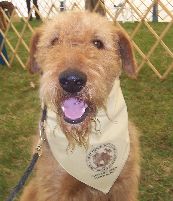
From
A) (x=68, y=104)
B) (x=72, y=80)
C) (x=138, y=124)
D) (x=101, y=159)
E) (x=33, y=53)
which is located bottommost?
(x=138, y=124)

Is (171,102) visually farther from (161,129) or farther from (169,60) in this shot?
(169,60)

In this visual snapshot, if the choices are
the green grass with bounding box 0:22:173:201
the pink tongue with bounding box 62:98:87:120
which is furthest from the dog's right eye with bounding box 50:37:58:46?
the green grass with bounding box 0:22:173:201

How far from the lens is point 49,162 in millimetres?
2592

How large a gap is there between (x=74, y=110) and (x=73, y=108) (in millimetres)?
19

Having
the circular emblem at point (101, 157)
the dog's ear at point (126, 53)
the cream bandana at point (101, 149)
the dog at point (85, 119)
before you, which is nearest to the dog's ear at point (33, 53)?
the dog at point (85, 119)

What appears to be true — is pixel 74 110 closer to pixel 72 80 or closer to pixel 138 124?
pixel 72 80

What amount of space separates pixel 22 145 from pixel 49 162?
1.57m

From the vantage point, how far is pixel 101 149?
105 inches

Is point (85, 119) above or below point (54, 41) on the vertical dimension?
below

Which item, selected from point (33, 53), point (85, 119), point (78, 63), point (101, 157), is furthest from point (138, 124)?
point (78, 63)

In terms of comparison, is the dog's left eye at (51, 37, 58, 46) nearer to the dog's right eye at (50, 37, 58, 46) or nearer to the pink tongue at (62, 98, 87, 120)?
the dog's right eye at (50, 37, 58, 46)

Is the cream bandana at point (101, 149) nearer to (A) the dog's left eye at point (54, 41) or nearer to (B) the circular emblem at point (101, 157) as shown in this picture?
Answer: (B) the circular emblem at point (101, 157)

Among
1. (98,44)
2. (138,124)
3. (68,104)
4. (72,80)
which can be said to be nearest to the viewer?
(72,80)

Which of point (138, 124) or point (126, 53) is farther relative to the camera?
point (138, 124)
